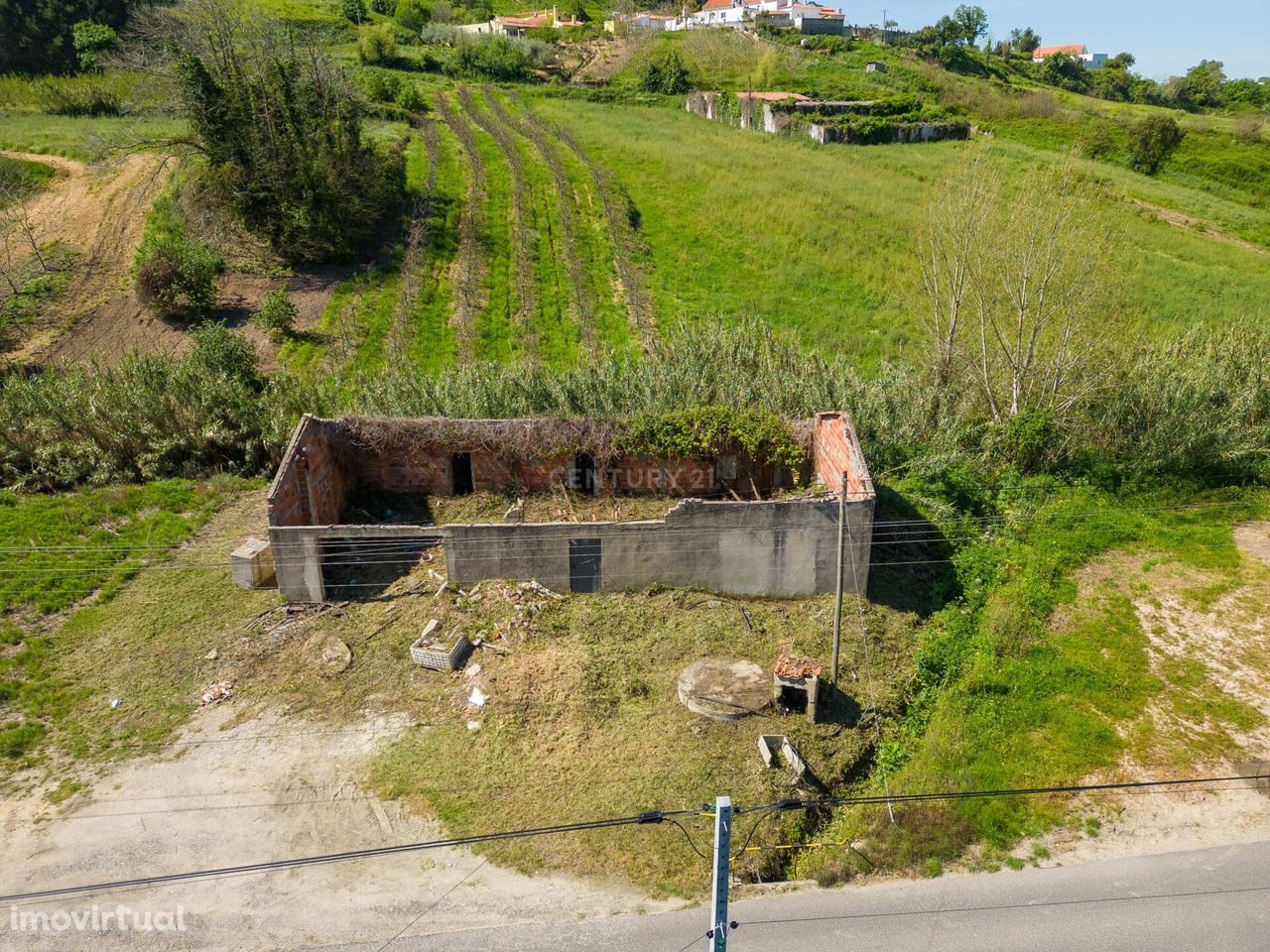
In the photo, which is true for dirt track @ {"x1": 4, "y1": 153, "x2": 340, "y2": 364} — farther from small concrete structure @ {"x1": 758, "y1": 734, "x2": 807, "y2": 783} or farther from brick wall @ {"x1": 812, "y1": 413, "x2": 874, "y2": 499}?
small concrete structure @ {"x1": 758, "y1": 734, "x2": 807, "y2": 783}

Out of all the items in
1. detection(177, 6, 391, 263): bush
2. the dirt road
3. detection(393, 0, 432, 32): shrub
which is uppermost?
detection(393, 0, 432, 32): shrub

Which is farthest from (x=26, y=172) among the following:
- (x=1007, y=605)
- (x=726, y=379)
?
(x=1007, y=605)

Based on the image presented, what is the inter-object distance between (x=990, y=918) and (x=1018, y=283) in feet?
48.7

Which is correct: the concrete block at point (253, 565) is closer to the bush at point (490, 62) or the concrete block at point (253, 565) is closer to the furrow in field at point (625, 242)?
the furrow in field at point (625, 242)

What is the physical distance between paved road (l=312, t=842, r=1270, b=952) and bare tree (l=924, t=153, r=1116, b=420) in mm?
11749

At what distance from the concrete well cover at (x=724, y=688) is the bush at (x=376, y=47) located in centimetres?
5775

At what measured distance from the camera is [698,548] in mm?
14180

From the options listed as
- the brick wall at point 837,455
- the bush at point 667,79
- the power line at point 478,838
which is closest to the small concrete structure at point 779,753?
the power line at point 478,838

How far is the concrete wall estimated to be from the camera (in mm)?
13867

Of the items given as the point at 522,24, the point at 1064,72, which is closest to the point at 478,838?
the point at 522,24

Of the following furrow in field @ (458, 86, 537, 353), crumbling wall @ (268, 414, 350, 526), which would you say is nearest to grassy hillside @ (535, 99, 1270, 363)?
furrow in field @ (458, 86, 537, 353)

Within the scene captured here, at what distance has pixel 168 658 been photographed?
1299 centimetres

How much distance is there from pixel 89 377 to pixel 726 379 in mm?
15920

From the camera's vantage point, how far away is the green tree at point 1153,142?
166 ft
